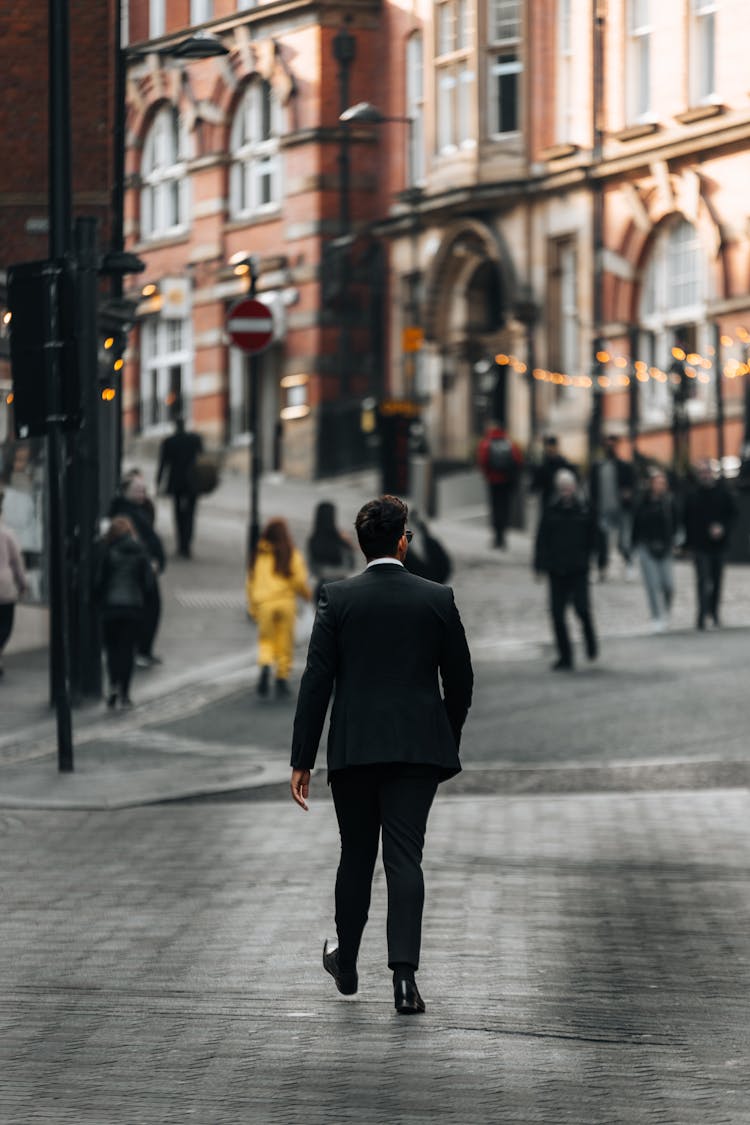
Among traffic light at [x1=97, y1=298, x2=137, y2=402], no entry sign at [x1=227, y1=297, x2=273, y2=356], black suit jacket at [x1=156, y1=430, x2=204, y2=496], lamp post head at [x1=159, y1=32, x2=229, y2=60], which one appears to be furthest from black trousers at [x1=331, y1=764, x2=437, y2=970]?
black suit jacket at [x1=156, y1=430, x2=204, y2=496]

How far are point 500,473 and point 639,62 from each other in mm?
9962

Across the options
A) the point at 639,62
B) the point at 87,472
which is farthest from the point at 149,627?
the point at 639,62

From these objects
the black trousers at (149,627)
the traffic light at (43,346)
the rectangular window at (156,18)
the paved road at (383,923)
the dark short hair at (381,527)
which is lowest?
the paved road at (383,923)

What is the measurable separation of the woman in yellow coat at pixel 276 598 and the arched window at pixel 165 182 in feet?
85.0

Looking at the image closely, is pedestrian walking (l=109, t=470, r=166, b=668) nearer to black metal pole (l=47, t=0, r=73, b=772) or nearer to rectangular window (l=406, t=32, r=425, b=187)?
black metal pole (l=47, t=0, r=73, b=772)

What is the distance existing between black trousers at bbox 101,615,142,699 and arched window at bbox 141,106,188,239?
1063 inches

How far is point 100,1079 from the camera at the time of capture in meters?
6.83

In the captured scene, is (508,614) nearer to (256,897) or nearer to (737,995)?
(256,897)

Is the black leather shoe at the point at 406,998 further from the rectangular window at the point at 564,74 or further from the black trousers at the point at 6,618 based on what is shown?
the rectangular window at the point at 564,74

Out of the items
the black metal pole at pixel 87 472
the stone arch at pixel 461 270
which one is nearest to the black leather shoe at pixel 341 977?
the black metal pole at pixel 87 472

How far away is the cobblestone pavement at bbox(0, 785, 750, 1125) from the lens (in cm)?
664

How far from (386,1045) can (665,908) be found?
10.4 feet

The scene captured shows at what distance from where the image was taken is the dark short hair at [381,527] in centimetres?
805

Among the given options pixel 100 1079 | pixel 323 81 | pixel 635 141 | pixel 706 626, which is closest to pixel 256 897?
pixel 100 1079
